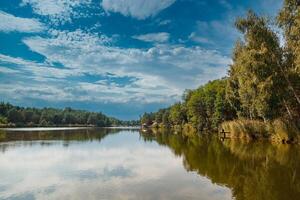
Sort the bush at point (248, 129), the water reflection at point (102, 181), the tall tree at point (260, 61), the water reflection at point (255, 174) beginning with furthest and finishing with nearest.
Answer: the bush at point (248, 129) < the tall tree at point (260, 61) < the water reflection at point (255, 174) < the water reflection at point (102, 181)

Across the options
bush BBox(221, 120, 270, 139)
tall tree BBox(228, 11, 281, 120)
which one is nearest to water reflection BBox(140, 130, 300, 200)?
tall tree BBox(228, 11, 281, 120)

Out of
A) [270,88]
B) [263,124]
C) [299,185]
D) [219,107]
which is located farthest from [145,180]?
[219,107]

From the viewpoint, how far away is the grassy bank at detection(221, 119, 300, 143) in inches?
1517

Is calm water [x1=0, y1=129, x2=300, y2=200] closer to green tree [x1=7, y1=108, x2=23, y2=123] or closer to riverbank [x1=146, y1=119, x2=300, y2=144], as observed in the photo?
riverbank [x1=146, y1=119, x2=300, y2=144]

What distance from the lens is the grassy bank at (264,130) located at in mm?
38531

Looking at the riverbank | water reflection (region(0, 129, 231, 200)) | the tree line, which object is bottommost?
water reflection (region(0, 129, 231, 200))

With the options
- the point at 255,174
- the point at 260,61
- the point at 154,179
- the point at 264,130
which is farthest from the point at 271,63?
the point at 154,179

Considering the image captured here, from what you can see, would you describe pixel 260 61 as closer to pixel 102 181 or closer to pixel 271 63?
pixel 271 63

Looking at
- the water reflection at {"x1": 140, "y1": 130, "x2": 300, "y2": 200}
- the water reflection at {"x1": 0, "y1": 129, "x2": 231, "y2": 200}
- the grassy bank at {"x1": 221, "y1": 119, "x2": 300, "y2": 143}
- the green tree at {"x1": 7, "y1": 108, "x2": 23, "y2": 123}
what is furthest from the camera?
the green tree at {"x1": 7, "y1": 108, "x2": 23, "y2": 123}

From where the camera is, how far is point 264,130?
47.1 metres

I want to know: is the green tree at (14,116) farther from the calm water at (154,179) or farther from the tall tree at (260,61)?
the calm water at (154,179)

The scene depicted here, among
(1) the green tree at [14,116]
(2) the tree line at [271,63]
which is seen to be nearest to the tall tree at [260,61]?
(2) the tree line at [271,63]

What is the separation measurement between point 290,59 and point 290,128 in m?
7.91

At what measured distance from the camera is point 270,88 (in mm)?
37406
